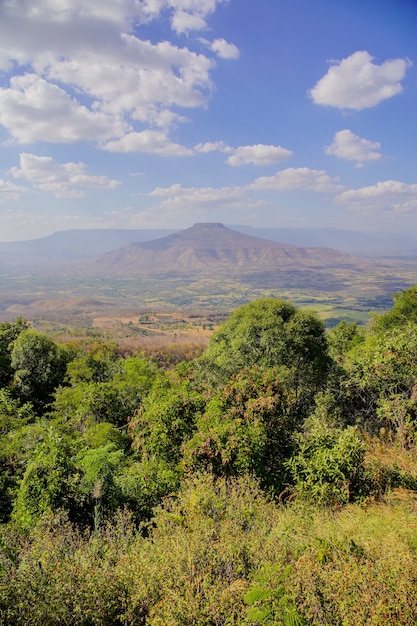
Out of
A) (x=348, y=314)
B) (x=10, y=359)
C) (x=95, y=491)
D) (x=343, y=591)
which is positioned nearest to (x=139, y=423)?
(x=95, y=491)

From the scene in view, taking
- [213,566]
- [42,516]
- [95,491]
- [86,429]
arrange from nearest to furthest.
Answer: [213,566]
[42,516]
[95,491]
[86,429]

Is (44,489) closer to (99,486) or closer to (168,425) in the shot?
(99,486)

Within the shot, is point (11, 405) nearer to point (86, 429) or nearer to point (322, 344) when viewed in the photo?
point (86, 429)

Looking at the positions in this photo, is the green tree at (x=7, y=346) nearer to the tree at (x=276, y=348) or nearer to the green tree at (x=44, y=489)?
the tree at (x=276, y=348)

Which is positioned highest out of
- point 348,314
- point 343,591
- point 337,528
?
point 343,591

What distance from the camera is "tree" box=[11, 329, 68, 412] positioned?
19172mm

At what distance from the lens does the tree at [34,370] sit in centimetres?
1917

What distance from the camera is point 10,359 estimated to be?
20.4 meters

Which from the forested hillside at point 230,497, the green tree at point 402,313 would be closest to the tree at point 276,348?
the forested hillside at point 230,497

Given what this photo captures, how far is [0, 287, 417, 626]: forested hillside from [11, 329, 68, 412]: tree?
157 inches

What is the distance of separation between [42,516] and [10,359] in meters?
15.7

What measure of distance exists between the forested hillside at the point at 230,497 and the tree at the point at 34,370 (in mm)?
3983

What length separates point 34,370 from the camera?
19719 millimetres

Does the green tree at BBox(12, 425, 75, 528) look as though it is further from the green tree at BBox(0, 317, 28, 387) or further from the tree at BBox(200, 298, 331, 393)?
the green tree at BBox(0, 317, 28, 387)
